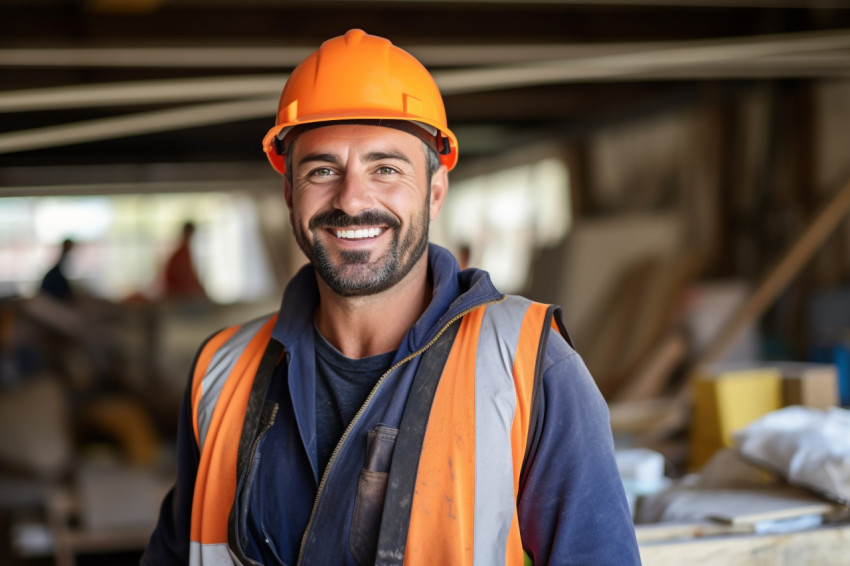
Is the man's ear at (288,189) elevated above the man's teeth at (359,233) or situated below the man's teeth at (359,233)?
above

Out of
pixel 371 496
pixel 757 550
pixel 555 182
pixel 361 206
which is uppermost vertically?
pixel 555 182

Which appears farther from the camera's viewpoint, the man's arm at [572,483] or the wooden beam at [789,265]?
the wooden beam at [789,265]

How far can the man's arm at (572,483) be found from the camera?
5.85ft

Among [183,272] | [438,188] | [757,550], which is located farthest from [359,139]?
[183,272]

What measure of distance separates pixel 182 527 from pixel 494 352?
0.94 metres

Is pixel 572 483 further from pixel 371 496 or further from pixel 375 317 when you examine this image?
pixel 375 317

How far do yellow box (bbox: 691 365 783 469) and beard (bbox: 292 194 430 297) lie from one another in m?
2.19

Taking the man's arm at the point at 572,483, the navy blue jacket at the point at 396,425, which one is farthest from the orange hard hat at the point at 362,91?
the man's arm at the point at 572,483

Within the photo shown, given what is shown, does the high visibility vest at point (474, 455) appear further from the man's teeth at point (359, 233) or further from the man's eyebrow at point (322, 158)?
the man's eyebrow at point (322, 158)

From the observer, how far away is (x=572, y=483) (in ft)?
5.92

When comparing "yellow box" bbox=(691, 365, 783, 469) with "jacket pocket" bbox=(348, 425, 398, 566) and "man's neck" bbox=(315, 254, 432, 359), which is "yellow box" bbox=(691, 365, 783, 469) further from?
"jacket pocket" bbox=(348, 425, 398, 566)

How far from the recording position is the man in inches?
71.7

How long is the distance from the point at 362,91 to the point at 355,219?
29cm

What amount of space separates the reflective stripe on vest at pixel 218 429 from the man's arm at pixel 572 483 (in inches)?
27.0
